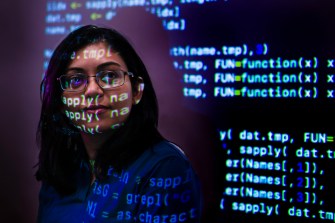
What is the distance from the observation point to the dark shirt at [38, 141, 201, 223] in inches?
37.4

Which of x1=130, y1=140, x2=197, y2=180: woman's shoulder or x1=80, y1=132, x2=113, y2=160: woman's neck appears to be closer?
x1=130, y1=140, x2=197, y2=180: woman's shoulder

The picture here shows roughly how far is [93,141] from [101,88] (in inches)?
6.2

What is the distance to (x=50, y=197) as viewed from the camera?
1150 mm

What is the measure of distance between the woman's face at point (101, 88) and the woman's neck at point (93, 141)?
23 mm

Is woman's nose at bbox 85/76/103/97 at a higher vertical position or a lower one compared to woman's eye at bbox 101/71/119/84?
lower

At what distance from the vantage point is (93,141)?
1.10m

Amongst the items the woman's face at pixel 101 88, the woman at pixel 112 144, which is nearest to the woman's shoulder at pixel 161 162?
the woman at pixel 112 144

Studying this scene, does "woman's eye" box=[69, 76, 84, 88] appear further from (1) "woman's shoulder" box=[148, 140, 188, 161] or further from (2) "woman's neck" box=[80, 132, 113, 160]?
(1) "woman's shoulder" box=[148, 140, 188, 161]

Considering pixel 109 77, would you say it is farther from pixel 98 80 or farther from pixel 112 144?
pixel 112 144

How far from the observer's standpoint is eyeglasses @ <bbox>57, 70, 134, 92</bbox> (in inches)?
40.6

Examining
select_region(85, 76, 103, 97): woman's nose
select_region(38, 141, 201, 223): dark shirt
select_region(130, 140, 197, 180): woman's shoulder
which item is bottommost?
select_region(38, 141, 201, 223): dark shirt

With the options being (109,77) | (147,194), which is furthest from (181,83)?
(147,194)

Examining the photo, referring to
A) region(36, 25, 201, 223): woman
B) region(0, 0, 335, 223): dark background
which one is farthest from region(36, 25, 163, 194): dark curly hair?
region(0, 0, 335, 223): dark background

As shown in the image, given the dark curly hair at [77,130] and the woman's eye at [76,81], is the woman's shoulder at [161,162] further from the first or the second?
the woman's eye at [76,81]
